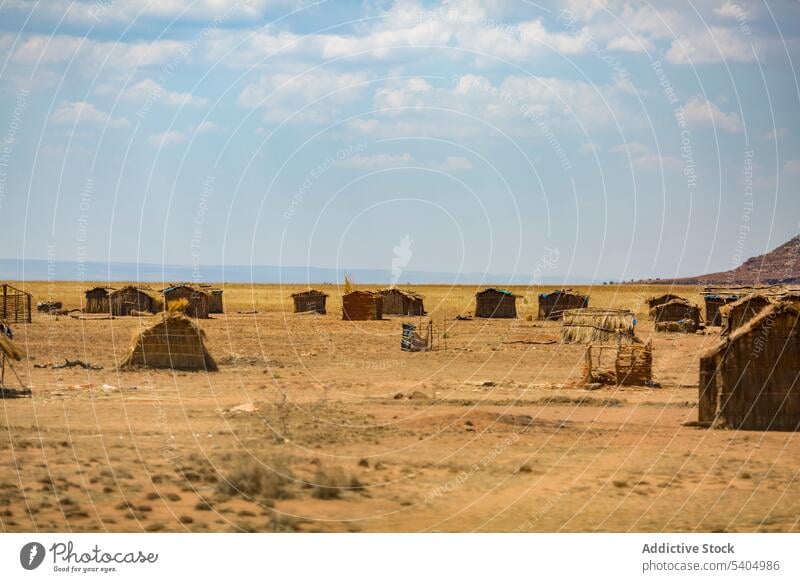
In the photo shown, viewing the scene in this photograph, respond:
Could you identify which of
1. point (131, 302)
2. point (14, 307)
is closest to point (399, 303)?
point (131, 302)

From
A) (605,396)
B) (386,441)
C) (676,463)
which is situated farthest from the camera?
(605,396)

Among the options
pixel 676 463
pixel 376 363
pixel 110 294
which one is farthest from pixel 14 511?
pixel 110 294

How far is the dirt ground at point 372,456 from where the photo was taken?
43.4 feet

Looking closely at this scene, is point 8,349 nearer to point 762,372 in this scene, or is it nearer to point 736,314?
point 762,372

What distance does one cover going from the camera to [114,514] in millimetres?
12773

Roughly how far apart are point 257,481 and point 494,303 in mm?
52782

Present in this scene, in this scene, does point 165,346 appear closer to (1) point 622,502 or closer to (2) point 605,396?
(2) point 605,396

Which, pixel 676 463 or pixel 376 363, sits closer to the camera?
pixel 676 463

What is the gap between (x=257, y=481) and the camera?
14070mm

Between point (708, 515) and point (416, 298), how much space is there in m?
56.9

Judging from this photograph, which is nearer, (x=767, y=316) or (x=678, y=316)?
(x=767, y=316)

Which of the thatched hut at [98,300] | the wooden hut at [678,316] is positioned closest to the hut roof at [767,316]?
the wooden hut at [678,316]

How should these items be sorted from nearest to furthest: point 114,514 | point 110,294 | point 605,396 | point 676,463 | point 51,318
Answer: point 114,514
point 676,463
point 605,396
point 51,318
point 110,294
